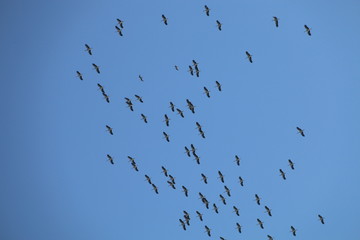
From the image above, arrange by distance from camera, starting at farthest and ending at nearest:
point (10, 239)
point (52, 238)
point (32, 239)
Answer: point (52, 238)
point (32, 239)
point (10, 239)

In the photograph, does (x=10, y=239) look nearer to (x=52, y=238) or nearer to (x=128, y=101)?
(x=52, y=238)

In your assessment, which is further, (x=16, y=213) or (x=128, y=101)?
(x=16, y=213)

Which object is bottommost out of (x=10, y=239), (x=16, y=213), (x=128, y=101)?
(x=128, y=101)

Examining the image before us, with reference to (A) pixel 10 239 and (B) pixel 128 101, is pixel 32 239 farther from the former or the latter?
(B) pixel 128 101

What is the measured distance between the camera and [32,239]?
173m

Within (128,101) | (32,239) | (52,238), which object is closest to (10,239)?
(32,239)

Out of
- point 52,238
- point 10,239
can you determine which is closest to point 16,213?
point 52,238

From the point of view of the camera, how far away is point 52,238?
185 m

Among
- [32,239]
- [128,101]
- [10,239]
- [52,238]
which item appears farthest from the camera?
[52,238]

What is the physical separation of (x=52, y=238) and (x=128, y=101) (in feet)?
342

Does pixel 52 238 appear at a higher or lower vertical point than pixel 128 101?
higher

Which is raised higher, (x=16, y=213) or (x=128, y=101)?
(x=16, y=213)

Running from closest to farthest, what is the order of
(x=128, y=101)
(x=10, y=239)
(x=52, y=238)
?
1. (x=128, y=101)
2. (x=10, y=239)
3. (x=52, y=238)

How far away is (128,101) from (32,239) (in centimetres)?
9322
